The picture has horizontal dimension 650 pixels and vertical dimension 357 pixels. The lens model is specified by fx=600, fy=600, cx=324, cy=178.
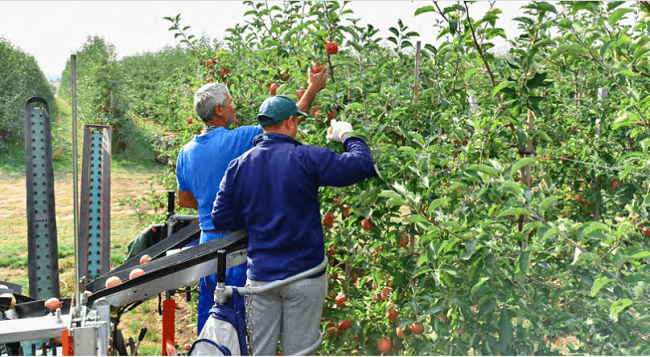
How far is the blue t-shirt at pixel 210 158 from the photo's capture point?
8.23 feet

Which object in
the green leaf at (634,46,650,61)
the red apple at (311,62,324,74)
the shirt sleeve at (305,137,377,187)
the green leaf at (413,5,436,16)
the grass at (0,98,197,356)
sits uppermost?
the green leaf at (413,5,436,16)

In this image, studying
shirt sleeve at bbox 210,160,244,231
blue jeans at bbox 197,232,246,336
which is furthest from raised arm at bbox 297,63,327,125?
blue jeans at bbox 197,232,246,336

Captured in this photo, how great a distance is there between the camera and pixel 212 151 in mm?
2523

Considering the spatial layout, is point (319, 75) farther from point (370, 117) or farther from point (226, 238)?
point (226, 238)

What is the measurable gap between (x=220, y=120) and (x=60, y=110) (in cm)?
1982

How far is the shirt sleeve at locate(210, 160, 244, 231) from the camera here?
2227mm

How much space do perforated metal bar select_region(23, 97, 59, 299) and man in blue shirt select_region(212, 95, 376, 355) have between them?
126cm

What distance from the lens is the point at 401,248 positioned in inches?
97.0

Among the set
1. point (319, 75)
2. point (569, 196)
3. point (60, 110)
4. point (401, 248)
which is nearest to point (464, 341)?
point (401, 248)

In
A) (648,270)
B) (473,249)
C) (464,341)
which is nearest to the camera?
(473,249)

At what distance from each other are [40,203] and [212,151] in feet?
3.63

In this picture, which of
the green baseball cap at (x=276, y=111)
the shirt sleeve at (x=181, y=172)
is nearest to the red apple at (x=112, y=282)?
the shirt sleeve at (x=181, y=172)

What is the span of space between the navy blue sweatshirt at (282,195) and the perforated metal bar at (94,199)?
108 centimetres

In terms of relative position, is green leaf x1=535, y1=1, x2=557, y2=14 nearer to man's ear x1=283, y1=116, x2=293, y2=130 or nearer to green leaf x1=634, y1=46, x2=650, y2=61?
green leaf x1=634, y1=46, x2=650, y2=61
